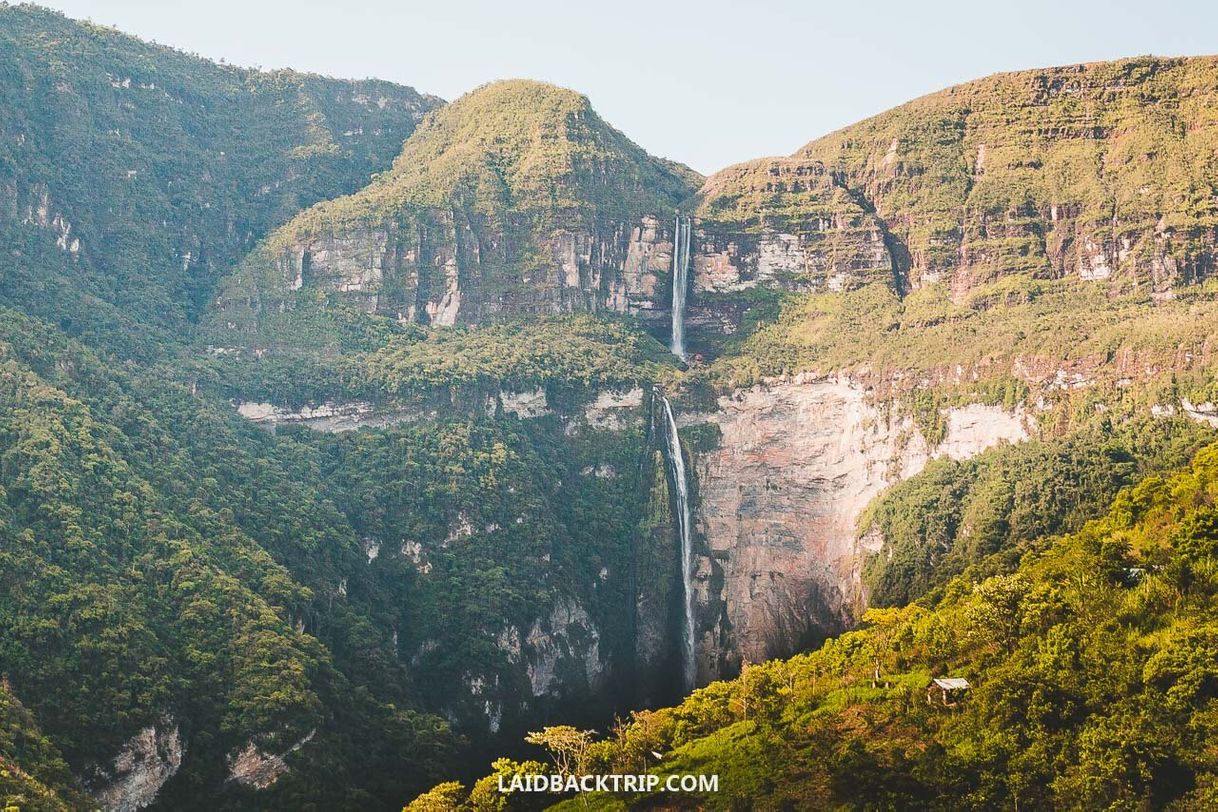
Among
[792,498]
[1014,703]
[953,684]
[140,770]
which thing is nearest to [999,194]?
[792,498]

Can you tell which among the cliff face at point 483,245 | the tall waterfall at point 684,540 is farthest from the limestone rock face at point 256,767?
the cliff face at point 483,245

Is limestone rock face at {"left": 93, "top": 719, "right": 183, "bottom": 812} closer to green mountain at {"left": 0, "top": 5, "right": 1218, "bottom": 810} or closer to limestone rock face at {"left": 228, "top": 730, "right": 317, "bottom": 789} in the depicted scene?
green mountain at {"left": 0, "top": 5, "right": 1218, "bottom": 810}

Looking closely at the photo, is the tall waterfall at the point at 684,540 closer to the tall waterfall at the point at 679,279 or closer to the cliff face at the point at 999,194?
the tall waterfall at the point at 679,279

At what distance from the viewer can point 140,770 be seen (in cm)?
6284

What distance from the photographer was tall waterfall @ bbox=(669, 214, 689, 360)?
105m

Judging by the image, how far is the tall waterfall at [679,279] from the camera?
105m

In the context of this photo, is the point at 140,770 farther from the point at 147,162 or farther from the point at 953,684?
the point at 147,162

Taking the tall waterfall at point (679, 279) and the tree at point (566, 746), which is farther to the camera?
the tall waterfall at point (679, 279)

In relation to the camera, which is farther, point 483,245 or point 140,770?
point 483,245

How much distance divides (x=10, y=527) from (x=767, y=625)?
3741 cm

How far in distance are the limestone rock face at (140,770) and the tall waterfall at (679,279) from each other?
158 ft

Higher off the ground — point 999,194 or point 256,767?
point 999,194

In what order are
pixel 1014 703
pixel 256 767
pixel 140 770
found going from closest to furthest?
pixel 1014 703
pixel 140 770
pixel 256 767

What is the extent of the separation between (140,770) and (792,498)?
3855 centimetres
